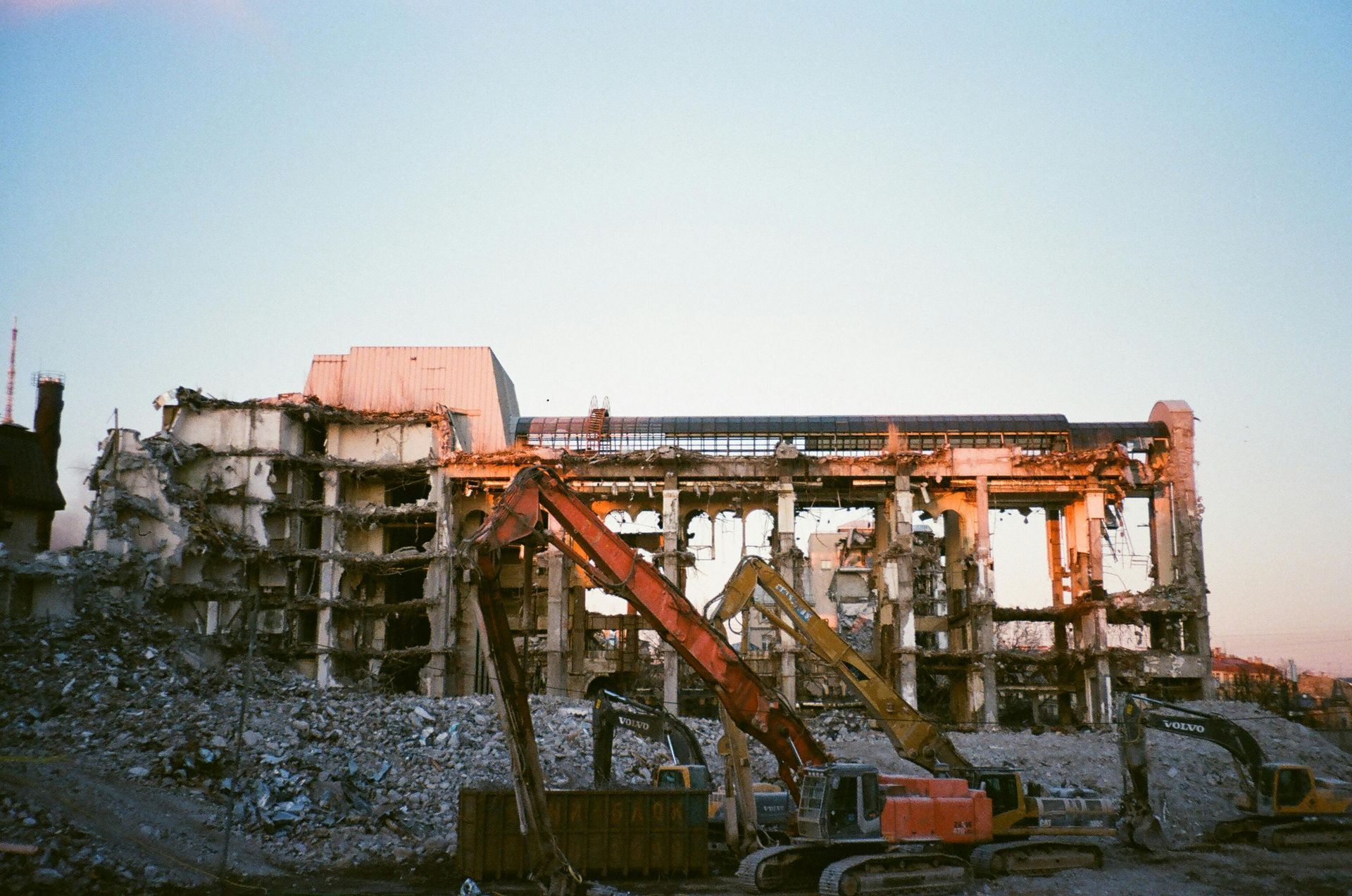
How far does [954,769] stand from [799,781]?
3.76 meters

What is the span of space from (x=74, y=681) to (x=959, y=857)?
72.6 feet

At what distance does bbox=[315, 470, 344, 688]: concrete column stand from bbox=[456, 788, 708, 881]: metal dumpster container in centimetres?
2267

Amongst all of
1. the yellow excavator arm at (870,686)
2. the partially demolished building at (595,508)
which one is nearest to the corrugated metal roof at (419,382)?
the partially demolished building at (595,508)

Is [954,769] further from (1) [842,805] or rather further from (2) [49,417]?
(2) [49,417]

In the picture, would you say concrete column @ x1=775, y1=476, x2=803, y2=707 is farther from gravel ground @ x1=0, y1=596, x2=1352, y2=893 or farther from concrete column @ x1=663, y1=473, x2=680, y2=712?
concrete column @ x1=663, y1=473, x2=680, y2=712

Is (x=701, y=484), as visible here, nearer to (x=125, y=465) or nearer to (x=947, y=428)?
(x=947, y=428)

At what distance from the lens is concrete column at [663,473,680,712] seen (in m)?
42.5

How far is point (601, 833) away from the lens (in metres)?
21.5

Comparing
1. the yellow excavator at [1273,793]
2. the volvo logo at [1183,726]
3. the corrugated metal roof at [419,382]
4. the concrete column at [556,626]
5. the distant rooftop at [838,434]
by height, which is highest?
the corrugated metal roof at [419,382]

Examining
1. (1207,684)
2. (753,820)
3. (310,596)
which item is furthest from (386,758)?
(1207,684)

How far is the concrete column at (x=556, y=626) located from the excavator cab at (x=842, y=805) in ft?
78.4

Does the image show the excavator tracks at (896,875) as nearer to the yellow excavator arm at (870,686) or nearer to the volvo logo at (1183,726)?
the yellow excavator arm at (870,686)

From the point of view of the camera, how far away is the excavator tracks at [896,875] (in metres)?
18.9

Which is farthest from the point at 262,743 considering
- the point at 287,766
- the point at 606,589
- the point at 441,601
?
the point at 441,601
